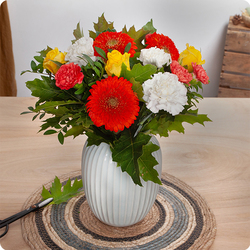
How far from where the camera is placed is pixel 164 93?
0.56 metres

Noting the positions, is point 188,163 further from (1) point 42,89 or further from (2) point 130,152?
(1) point 42,89

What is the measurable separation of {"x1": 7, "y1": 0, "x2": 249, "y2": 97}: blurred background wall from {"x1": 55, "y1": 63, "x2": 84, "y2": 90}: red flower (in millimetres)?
2267

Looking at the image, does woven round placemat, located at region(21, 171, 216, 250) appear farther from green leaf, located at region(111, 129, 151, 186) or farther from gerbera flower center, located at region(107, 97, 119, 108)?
gerbera flower center, located at region(107, 97, 119, 108)

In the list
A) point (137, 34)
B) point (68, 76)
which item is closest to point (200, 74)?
point (137, 34)

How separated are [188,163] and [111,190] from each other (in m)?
0.45

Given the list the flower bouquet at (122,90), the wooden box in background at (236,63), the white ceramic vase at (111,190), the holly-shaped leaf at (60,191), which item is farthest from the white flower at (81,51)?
the wooden box in background at (236,63)

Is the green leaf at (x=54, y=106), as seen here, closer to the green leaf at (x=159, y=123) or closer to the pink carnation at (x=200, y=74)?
the green leaf at (x=159, y=123)

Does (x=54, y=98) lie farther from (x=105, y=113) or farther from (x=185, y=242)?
(x=185, y=242)

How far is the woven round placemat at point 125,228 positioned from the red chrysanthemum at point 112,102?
33 cm

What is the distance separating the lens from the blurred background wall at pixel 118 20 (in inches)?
104

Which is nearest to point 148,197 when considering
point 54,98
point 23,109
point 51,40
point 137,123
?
point 137,123

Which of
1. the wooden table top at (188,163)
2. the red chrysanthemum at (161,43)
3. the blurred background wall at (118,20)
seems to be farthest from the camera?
the blurred background wall at (118,20)

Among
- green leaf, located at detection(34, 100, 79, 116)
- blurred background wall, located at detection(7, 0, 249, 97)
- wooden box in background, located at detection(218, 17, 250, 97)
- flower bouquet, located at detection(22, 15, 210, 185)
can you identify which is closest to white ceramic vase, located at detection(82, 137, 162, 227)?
flower bouquet, located at detection(22, 15, 210, 185)

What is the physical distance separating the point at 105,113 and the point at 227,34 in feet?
8.24
